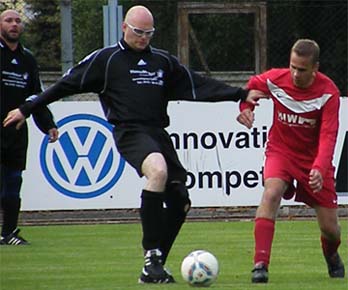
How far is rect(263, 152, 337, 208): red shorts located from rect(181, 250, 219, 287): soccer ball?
0.92 metres

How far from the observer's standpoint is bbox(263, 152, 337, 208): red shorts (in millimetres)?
10102

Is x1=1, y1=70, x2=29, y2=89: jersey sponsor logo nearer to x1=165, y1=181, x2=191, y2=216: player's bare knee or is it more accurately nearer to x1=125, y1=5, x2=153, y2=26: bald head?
x1=125, y1=5, x2=153, y2=26: bald head

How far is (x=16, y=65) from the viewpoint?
13.8 meters

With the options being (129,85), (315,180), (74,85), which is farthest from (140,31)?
(315,180)

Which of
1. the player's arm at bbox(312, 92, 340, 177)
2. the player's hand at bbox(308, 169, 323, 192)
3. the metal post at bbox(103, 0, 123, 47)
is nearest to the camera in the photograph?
the player's hand at bbox(308, 169, 323, 192)

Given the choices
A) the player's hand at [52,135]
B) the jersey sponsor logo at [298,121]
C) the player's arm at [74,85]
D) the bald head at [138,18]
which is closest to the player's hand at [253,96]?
the jersey sponsor logo at [298,121]

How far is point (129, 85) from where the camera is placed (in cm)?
1013

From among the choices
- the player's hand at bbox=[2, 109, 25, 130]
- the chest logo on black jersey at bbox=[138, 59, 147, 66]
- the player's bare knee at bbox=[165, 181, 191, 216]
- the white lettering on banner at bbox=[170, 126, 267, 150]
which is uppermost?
the chest logo on black jersey at bbox=[138, 59, 147, 66]

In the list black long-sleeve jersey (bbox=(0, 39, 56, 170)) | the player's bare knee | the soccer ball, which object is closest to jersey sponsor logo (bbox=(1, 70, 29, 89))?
black long-sleeve jersey (bbox=(0, 39, 56, 170))

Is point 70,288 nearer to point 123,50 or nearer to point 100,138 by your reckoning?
point 123,50

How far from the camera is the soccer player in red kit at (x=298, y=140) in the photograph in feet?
32.4

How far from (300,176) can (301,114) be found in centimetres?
46

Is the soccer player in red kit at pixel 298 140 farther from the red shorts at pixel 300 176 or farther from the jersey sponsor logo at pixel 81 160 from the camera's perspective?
the jersey sponsor logo at pixel 81 160

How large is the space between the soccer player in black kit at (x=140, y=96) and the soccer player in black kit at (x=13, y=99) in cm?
345
